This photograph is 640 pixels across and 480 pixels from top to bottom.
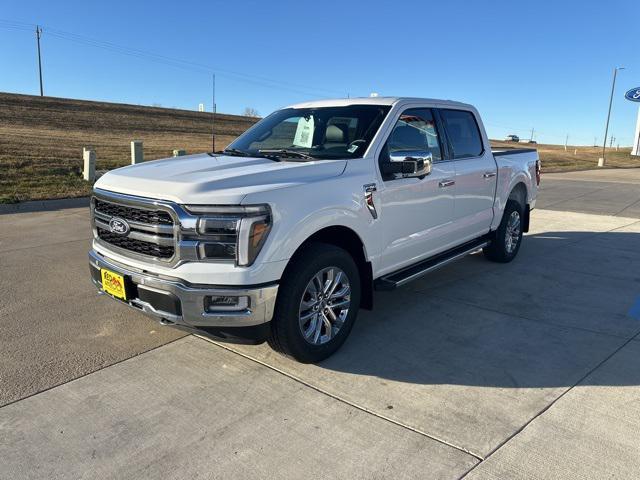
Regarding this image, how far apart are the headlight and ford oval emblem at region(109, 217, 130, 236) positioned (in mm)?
644

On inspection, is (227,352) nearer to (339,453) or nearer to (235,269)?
(235,269)

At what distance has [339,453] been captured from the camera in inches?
107

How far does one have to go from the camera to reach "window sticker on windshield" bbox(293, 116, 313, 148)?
14.8 feet

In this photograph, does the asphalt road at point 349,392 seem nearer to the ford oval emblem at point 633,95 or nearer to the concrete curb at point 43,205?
the concrete curb at point 43,205

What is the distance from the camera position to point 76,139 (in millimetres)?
26078

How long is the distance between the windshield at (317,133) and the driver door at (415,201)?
0.23m

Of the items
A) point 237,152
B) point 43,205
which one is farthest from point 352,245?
point 43,205

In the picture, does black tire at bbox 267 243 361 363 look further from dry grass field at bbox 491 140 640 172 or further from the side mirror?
dry grass field at bbox 491 140 640 172

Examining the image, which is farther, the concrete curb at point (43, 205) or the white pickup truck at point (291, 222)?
the concrete curb at point (43, 205)

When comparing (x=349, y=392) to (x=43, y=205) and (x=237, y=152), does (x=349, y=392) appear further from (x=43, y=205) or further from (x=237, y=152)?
(x=43, y=205)

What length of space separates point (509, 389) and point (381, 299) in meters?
1.92

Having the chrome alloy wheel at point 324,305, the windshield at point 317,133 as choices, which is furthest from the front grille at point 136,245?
the windshield at point 317,133

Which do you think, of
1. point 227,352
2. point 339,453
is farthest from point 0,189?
point 339,453

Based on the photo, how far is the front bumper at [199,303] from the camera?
312 centimetres
